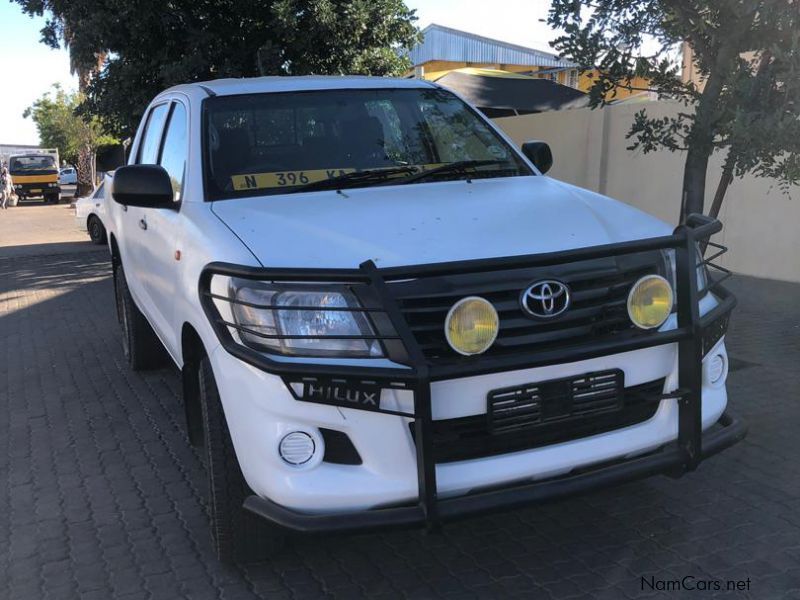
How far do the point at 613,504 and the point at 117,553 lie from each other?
224 cm

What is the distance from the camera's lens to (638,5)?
5.16 m

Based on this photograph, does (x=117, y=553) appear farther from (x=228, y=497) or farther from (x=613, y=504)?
(x=613, y=504)

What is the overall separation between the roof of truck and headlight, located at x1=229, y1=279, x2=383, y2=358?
191 centimetres

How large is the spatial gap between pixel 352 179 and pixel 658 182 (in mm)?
7556

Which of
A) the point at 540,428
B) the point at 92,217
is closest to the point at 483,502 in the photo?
the point at 540,428

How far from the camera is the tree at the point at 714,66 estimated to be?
4438mm

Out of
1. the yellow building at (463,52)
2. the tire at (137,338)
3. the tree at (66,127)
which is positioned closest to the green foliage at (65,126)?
the tree at (66,127)

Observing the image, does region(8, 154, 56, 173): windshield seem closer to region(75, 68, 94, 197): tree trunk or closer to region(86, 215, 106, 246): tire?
region(75, 68, 94, 197): tree trunk

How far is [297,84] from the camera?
13.9ft

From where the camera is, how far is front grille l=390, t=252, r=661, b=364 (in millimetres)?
2520

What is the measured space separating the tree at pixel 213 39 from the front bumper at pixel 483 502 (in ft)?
26.7

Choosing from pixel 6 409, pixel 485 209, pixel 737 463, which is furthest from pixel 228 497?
pixel 6 409

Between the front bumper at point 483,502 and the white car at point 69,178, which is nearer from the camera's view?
the front bumper at point 483,502

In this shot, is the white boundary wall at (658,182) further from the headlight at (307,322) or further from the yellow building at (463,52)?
the yellow building at (463,52)
